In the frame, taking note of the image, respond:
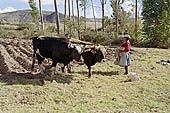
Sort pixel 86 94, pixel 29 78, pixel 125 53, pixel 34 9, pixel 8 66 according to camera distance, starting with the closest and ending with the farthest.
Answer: pixel 86 94
pixel 29 78
pixel 8 66
pixel 125 53
pixel 34 9

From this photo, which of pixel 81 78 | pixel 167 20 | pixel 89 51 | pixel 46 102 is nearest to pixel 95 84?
pixel 81 78

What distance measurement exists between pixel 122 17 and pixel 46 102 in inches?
707

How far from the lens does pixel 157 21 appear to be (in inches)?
731

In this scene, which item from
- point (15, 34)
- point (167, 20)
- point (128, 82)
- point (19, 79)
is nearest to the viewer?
point (19, 79)

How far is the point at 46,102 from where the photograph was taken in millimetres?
5594

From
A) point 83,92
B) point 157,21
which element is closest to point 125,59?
point 83,92

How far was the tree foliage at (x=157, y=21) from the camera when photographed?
18.1 m

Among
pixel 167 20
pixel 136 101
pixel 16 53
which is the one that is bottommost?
pixel 136 101

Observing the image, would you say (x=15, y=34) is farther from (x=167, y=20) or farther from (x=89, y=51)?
(x=89, y=51)

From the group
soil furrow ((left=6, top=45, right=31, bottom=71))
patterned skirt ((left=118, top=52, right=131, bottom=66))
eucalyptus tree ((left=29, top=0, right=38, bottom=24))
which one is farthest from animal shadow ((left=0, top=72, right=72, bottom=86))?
eucalyptus tree ((left=29, top=0, right=38, bottom=24))

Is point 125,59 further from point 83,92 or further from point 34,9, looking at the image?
point 34,9

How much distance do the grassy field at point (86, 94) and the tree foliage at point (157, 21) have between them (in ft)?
34.3

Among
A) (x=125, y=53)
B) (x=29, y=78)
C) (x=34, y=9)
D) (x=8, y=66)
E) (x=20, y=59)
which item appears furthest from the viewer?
(x=34, y=9)

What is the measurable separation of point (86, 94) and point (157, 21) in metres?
13.8
